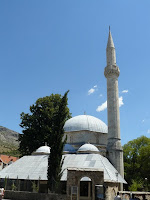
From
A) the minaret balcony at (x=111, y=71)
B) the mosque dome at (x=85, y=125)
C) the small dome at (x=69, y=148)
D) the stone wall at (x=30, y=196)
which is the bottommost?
the stone wall at (x=30, y=196)

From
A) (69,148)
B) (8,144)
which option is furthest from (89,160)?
(8,144)

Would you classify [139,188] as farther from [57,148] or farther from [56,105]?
[56,105]

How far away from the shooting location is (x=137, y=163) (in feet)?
108

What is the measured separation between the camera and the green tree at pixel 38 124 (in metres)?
31.5

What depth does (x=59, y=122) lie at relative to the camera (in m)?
17.8

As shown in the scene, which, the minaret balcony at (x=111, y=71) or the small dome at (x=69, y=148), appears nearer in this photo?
the small dome at (x=69, y=148)

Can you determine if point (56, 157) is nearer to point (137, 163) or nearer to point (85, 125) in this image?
point (85, 125)

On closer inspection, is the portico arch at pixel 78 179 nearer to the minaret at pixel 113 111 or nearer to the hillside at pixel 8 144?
the minaret at pixel 113 111

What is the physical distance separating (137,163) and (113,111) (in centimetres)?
1195

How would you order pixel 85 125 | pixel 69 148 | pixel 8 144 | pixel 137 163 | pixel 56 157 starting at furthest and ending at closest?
pixel 8 144 → pixel 137 163 → pixel 85 125 → pixel 69 148 → pixel 56 157

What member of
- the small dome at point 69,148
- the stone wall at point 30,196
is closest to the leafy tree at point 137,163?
the small dome at point 69,148

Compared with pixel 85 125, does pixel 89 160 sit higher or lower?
lower

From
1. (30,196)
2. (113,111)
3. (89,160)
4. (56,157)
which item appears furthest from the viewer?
(113,111)

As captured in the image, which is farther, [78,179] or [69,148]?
[69,148]
